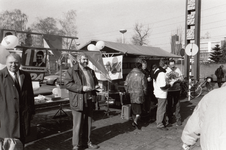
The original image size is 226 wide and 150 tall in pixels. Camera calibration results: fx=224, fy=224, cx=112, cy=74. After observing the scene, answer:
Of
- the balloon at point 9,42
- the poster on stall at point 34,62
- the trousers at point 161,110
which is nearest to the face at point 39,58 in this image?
the poster on stall at point 34,62

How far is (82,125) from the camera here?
183 inches

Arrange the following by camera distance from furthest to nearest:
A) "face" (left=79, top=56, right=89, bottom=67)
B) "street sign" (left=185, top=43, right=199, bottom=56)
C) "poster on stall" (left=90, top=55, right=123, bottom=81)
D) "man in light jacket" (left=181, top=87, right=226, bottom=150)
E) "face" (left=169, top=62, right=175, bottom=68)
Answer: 1. "street sign" (left=185, top=43, right=199, bottom=56)
2. "poster on stall" (left=90, top=55, right=123, bottom=81)
3. "face" (left=169, top=62, right=175, bottom=68)
4. "face" (left=79, top=56, right=89, bottom=67)
5. "man in light jacket" (left=181, top=87, right=226, bottom=150)

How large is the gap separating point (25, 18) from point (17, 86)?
1302 inches

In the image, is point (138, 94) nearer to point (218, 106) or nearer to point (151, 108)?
point (151, 108)

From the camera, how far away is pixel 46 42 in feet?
23.9

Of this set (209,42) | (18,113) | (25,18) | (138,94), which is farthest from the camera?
(209,42)

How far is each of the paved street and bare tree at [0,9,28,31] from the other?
29.5 metres

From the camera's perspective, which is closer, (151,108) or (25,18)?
(151,108)

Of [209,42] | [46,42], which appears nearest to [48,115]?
[46,42]

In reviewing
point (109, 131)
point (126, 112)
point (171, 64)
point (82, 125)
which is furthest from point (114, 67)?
point (82, 125)

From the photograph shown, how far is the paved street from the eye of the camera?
4.86 meters

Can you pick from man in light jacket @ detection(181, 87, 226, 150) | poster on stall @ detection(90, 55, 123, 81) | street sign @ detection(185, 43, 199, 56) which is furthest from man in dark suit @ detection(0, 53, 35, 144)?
street sign @ detection(185, 43, 199, 56)

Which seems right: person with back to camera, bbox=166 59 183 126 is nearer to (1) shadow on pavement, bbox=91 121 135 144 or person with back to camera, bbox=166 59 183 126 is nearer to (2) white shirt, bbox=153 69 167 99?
(2) white shirt, bbox=153 69 167 99

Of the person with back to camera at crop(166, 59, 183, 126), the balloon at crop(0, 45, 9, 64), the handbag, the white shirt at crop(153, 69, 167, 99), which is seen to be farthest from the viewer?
the person with back to camera at crop(166, 59, 183, 126)
